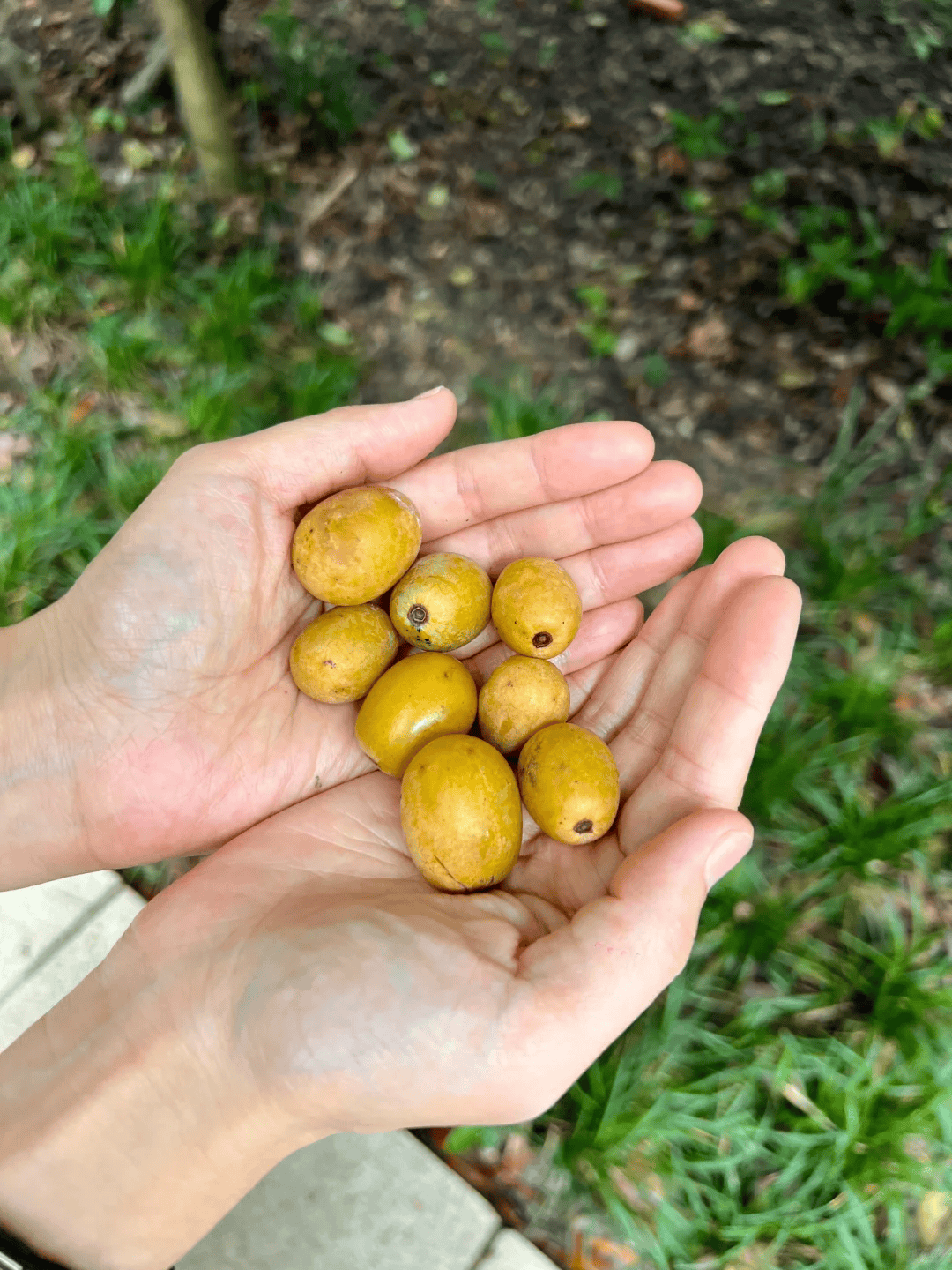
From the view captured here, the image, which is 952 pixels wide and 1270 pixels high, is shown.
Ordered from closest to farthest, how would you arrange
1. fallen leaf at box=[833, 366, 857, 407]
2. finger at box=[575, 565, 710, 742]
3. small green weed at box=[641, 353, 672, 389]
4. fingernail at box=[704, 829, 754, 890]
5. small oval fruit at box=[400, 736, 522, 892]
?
1. fingernail at box=[704, 829, 754, 890]
2. small oval fruit at box=[400, 736, 522, 892]
3. finger at box=[575, 565, 710, 742]
4. fallen leaf at box=[833, 366, 857, 407]
5. small green weed at box=[641, 353, 672, 389]

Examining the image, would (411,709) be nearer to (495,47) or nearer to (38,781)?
(38,781)

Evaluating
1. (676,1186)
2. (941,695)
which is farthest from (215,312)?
(676,1186)

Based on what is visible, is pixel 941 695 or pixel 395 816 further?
pixel 941 695

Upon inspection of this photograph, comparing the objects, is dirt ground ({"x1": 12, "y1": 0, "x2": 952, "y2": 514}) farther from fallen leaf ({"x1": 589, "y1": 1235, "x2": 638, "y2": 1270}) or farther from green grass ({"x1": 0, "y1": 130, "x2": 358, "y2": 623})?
fallen leaf ({"x1": 589, "y1": 1235, "x2": 638, "y2": 1270})

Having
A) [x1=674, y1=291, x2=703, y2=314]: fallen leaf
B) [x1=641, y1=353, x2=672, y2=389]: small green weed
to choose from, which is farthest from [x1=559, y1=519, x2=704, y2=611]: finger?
[x1=674, y1=291, x2=703, y2=314]: fallen leaf

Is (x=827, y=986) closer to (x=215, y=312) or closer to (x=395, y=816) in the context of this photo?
(x=395, y=816)

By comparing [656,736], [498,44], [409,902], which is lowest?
[656,736]

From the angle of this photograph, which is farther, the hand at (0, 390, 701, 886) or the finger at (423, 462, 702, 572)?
the finger at (423, 462, 702, 572)

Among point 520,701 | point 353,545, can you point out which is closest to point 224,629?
point 353,545
